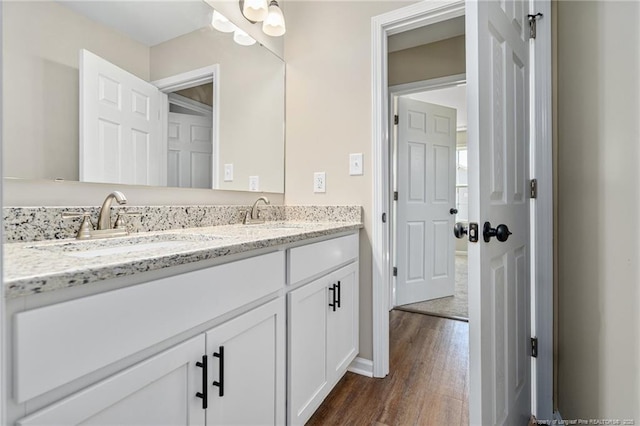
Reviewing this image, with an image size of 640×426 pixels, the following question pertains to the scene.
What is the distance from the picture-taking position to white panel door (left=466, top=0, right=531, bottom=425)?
1.00 meters

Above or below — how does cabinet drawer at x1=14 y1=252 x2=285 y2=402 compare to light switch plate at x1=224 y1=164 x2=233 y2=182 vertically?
below

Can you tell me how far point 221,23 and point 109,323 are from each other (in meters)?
1.59

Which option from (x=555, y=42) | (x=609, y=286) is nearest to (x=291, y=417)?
(x=609, y=286)

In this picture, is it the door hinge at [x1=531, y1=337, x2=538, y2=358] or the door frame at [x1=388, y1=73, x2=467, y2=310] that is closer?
the door hinge at [x1=531, y1=337, x2=538, y2=358]

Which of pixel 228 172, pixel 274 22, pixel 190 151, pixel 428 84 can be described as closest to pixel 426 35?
pixel 428 84

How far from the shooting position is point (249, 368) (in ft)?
3.29

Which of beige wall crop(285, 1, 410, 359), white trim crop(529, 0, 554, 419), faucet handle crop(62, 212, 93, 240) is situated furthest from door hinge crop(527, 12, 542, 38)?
faucet handle crop(62, 212, 93, 240)

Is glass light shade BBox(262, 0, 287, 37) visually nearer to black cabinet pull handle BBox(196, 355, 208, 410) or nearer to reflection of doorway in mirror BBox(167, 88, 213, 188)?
reflection of doorway in mirror BBox(167, 88, 213, 188)

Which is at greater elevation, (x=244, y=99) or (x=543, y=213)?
(x=244, y=99)

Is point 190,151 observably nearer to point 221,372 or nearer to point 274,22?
A: point 274,22

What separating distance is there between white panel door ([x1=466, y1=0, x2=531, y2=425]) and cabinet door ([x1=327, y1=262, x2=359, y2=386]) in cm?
65

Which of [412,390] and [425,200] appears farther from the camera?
[425,200]

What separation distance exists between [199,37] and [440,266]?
8.93 ft

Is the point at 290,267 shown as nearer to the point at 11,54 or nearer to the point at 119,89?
the point at 119,89
